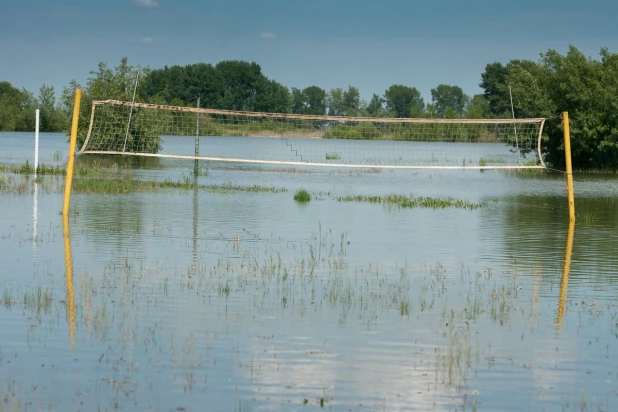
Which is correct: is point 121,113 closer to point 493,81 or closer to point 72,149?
point 72,149

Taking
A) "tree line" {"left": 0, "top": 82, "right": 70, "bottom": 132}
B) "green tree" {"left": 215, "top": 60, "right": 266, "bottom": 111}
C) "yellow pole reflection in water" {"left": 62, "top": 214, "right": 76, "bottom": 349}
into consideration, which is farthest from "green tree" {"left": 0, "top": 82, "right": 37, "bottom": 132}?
"yellow pole reflection in water" {"left": 62, "top": 214, "right": 76, "bottom": 349}

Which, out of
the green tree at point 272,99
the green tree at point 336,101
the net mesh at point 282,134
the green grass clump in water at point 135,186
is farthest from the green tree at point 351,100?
the green grass clump in water at point 135,186

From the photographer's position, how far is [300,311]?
37.5 feet

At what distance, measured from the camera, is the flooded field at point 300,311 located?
829 cm

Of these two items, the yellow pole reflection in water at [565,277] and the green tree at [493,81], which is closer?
the yellow pole reflection in water at [565,277]

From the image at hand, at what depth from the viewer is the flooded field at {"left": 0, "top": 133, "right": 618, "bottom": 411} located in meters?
8.29

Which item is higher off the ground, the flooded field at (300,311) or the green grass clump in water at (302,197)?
the green grass clump in water at (302,197)

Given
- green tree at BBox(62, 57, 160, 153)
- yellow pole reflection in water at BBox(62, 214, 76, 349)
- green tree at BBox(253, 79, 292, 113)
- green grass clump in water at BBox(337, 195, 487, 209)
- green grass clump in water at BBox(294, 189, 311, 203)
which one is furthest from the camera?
green tree at BBox(253, 79, 292, 113)

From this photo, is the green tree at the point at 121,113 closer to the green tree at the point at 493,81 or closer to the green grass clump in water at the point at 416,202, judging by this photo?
the green grass clump in water at the point at 416,202

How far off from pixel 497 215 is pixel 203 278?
1290 cm

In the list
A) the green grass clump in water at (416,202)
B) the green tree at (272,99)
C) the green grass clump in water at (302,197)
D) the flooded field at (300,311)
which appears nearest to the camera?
the flooded field at (300,311)

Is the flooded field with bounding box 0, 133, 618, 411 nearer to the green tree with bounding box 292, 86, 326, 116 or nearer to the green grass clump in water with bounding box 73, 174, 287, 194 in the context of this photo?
the green grass clump in water with bounding box 73, 174, 287, 194

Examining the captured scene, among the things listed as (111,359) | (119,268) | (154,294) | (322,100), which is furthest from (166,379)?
(322,100)

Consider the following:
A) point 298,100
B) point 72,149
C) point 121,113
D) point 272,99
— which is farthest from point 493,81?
point 72,149
